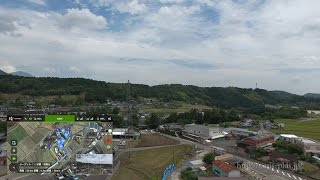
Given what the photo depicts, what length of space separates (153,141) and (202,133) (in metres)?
9.76

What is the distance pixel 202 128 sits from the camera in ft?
178

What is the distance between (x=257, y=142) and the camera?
44500 mm

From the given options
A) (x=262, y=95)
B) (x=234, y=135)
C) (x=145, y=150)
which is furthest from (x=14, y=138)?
(x=262, y=95)

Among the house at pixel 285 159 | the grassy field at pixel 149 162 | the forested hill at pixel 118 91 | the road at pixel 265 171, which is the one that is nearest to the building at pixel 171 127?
the grassy field at pixel 149 162

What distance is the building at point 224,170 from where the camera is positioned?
29634mm

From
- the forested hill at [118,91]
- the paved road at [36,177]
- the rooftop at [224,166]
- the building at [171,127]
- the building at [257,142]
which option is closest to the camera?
the paved road at [36,177]

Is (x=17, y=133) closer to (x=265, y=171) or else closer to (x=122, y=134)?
(x=265, y=171)

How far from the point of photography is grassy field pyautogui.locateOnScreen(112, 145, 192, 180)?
30.3 meters

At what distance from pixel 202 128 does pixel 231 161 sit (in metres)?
18.7

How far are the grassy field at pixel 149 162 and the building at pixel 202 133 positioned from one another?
7.72 m

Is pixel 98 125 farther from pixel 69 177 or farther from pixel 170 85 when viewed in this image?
pixel 170 85

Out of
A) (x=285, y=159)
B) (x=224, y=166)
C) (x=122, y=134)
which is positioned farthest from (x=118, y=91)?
(x=224, y=166)

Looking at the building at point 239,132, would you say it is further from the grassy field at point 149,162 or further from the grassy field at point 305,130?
the grassy field at point 149,162

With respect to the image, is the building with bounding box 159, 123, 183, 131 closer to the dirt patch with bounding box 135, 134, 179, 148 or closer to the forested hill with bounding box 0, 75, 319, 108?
the dirt patch with bounding box 135, 134, 179, 148
